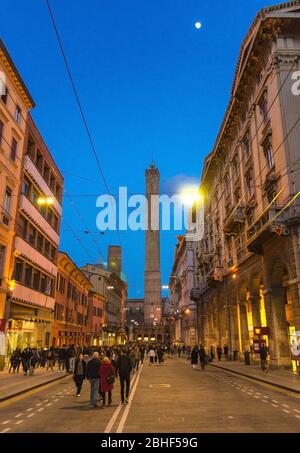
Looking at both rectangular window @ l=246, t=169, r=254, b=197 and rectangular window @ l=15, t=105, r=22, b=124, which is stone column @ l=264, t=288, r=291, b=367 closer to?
rectangular window @ l=246, t=169, r=254, b=197

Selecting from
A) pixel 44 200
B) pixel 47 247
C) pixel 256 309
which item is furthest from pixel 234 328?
pixel 44 200

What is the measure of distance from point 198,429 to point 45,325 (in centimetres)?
3235

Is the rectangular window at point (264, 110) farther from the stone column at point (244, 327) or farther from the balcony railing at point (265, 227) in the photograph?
the stone column at point (244, 327)

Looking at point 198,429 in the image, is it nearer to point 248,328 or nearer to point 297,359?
point 297,359

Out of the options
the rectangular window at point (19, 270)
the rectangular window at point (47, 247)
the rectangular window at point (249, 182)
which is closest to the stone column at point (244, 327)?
the rectangular window at point (249, 182)

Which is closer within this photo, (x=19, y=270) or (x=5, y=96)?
(x=5, y=96)

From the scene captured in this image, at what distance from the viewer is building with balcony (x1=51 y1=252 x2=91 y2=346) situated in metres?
45.4

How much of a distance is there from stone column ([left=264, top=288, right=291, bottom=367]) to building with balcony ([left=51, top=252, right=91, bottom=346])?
23.0 m

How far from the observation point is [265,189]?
2934cm

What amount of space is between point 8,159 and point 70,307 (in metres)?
27.7

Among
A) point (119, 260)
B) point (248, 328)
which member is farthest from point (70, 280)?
point (119, 260)

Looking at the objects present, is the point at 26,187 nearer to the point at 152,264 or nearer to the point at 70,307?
the point at 70,307

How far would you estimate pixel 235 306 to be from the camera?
137 feet

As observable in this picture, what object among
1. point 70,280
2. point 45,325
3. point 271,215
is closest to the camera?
point 271,215
